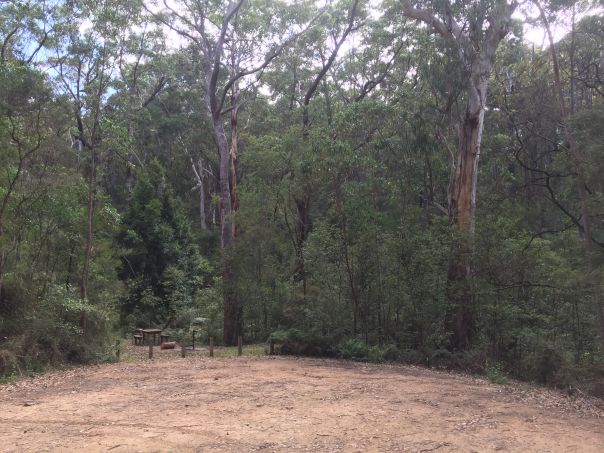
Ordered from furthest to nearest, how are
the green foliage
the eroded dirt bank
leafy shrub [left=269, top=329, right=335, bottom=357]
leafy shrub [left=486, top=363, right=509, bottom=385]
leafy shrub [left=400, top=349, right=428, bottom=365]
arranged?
the green foliage < leafy shrub [left=269, top=329, right=335, bottom=357] < leafy shrub [left=400, top=349, right=428, bottom=365] < leafy shrub [left=486, top=363, right=509, bottom=385] < the eroded dirt bank

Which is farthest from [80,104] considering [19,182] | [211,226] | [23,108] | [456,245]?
[211,226]

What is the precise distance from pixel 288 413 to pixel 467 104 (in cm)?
1089

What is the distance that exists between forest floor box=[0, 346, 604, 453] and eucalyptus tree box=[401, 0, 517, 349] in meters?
2.44

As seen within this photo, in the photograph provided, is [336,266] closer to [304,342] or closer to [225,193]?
[304,342]

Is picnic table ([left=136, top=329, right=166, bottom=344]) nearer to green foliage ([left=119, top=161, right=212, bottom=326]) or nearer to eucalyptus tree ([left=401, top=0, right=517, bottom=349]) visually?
green foliage ([left=119, top=161, right=212, bottom=326])

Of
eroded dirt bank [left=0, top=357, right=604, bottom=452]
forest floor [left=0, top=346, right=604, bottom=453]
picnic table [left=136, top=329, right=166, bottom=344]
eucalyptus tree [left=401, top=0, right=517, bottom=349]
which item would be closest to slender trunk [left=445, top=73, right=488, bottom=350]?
eucalyptus tree [left=401, top=0, right=517, bottom=349]

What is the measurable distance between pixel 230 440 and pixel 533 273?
1033 centimetres

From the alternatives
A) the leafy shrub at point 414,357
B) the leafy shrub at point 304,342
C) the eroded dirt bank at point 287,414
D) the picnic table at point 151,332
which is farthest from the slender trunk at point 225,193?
the eroded dirt bank at point 287,414

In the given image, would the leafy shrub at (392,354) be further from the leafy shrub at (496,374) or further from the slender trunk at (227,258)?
the slender trunk at (227,258)

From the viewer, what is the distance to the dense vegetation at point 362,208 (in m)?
12.7

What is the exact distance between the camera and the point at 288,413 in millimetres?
7516

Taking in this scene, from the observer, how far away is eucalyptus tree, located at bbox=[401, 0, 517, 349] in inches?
532

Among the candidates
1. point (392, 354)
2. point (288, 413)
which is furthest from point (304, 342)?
point (288, 413)

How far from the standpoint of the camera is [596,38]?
14.9 m
